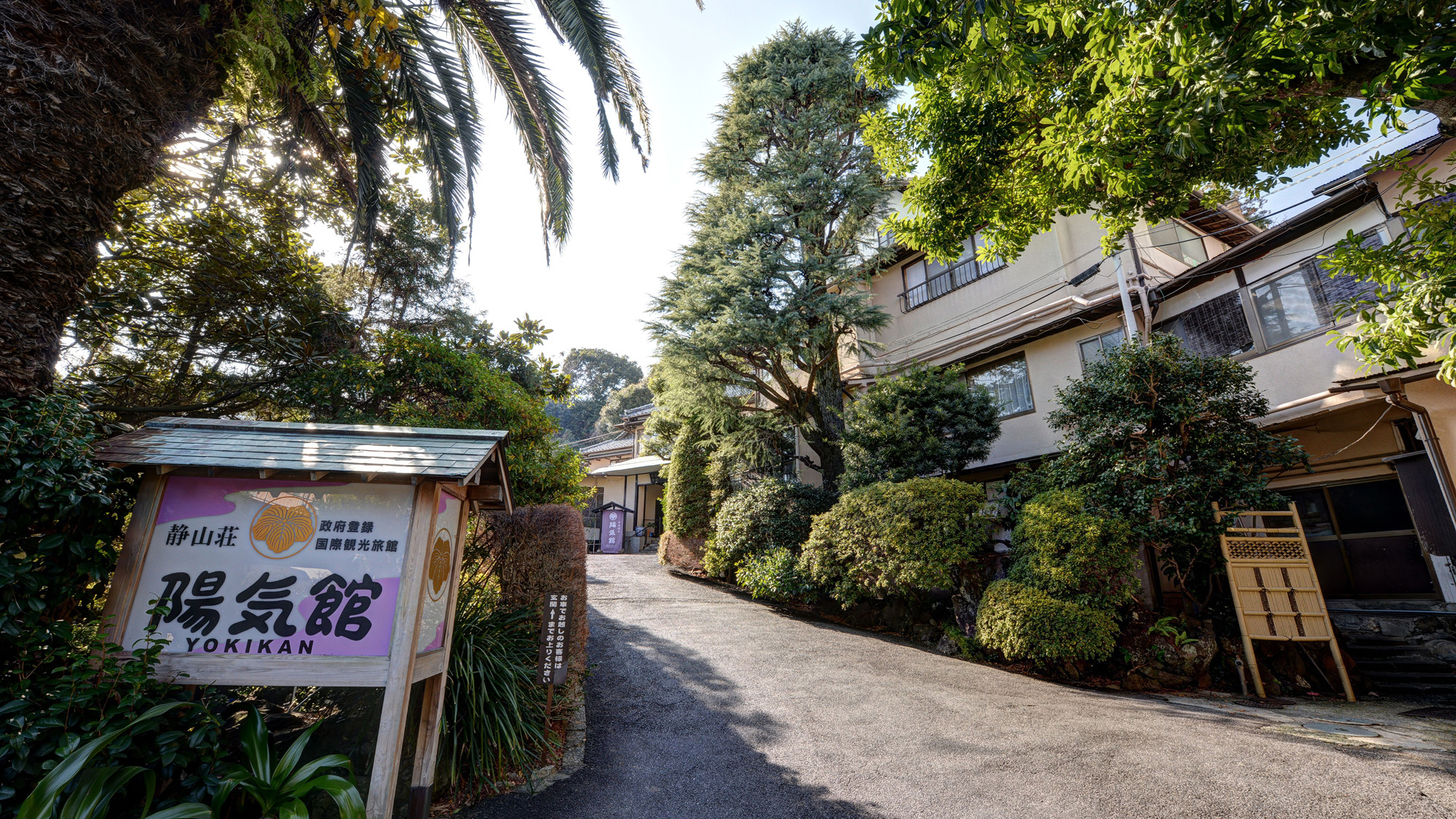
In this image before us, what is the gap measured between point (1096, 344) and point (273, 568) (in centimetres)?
1417

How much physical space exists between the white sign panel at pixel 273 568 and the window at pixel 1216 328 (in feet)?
46.1

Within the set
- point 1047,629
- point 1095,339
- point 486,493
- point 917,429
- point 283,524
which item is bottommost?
point 1047,629

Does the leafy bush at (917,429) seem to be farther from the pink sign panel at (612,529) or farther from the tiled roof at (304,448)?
the pink sign panel at (612,529)

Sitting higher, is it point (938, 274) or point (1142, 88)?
point (938, 274)

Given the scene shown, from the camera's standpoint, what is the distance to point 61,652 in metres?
3.29

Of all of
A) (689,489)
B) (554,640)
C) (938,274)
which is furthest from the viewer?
(689,489)

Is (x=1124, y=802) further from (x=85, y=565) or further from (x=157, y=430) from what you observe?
(x=157, y=430)

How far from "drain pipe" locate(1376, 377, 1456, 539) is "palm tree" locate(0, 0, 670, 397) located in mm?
10866

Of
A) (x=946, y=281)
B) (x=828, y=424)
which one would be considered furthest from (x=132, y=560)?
(x=946, y=281)

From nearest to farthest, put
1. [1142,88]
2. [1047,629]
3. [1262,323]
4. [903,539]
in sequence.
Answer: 1. [1142,88]
2. [1047,629]
3. [903,539]
4. [1262,323]

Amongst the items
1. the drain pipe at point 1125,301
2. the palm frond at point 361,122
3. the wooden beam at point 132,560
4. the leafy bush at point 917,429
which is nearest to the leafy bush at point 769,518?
the leafy bush at point 917,429

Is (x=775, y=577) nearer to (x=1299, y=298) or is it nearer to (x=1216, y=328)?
(x=1216, y=328)

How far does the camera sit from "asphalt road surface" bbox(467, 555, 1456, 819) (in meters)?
4.35

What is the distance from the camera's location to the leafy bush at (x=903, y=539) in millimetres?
8938
